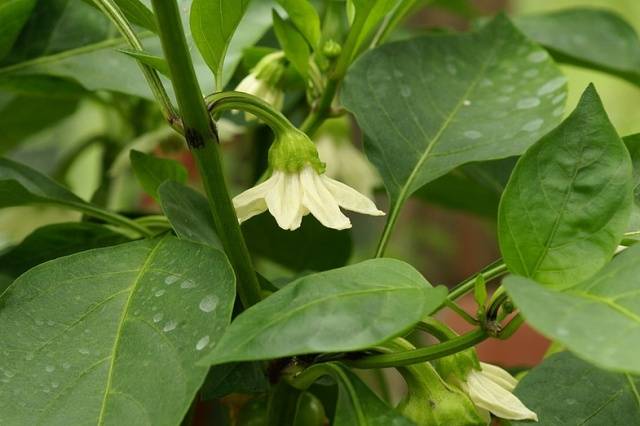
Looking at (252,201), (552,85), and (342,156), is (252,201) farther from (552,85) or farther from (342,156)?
(342,156)

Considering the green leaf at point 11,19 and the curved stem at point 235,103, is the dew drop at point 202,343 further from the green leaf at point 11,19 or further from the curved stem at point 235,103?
the green leaf at point 11,19

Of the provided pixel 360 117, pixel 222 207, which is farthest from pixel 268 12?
pixel 222 207

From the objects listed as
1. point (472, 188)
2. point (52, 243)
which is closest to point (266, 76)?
point (52, 243)

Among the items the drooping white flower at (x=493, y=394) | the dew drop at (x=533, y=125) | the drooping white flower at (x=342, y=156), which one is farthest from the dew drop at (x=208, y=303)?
the drooping white flower at (x=342, y=156)

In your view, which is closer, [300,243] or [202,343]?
[202,343]

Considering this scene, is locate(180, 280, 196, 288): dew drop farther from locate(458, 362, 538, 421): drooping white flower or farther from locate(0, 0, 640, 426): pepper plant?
locate(458, 362, 538, 421): drooping white flower
